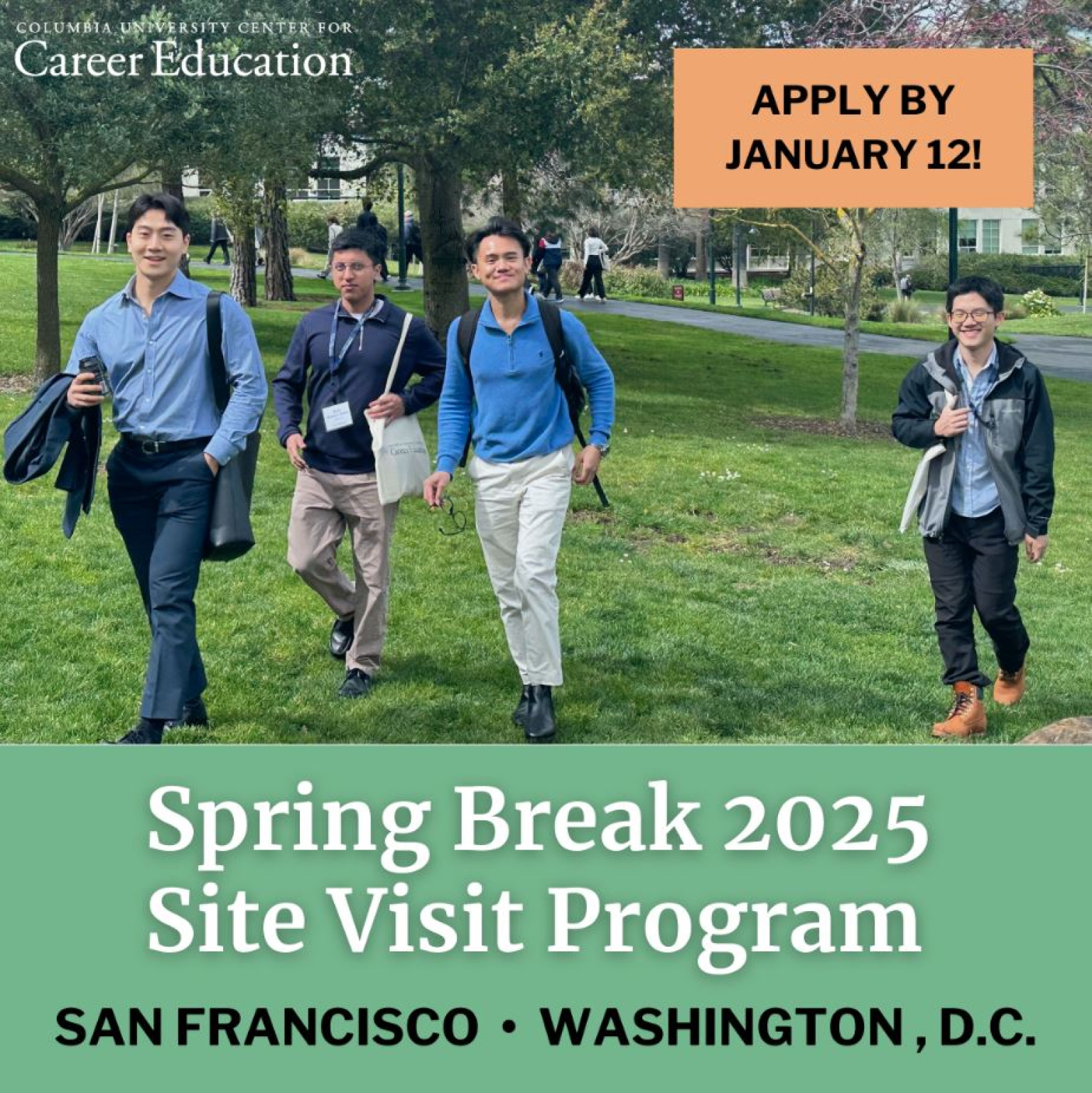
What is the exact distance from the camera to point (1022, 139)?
1220cm

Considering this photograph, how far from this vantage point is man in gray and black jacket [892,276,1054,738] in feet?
23.0

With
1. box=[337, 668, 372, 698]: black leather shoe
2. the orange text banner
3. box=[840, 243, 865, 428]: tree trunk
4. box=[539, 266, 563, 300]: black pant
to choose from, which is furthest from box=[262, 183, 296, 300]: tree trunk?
box=[337, 668, 372, 698]: black leather shoe

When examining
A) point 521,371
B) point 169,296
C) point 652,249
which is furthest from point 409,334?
point 652,249

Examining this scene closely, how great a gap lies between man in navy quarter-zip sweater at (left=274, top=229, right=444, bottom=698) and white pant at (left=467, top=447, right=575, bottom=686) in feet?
2.02

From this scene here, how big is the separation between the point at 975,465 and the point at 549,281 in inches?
1141

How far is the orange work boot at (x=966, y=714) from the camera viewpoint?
7.42 meters

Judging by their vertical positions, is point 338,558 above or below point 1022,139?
below

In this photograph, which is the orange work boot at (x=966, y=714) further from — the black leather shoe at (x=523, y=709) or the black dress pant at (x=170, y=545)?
the black dress pant at (x=170, y=545)

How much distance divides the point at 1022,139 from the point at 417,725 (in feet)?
23.5

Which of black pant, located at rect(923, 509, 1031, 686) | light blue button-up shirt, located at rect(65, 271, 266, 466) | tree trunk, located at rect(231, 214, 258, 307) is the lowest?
black pant, located at rect(923, 509, 1031, 686)

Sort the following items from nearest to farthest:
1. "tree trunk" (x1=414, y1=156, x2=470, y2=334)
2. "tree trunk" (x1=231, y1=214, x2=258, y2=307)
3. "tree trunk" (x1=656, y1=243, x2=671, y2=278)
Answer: "tree trunk" (x1=414, y1=156, x2=470, y2=334) < "tree trunk" (x1=231, y1=214, x2=258, y2=307) < "tree trunk" (x1=656, y1=243, x2=671, y2=278)

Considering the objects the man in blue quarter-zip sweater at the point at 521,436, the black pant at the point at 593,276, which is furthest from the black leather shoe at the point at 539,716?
the black pant at the point at 593,276

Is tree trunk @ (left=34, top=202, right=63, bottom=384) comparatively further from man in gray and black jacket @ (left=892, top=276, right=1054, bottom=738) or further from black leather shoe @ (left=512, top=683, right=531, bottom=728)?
man in gray and black jacket @ (left=892, top=276, right=1054, bottom=738)

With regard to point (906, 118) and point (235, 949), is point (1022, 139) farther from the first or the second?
point (235, 949)
